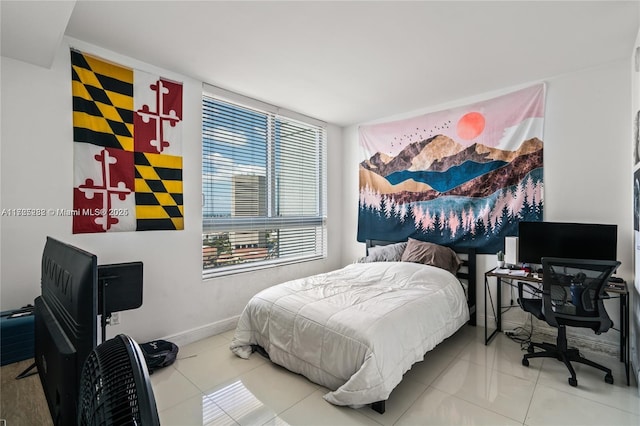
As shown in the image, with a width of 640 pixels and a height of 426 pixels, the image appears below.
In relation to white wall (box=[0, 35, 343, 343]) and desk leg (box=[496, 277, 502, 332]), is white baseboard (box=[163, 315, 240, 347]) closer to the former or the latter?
white wall (box=[0, 35, 343, 343])

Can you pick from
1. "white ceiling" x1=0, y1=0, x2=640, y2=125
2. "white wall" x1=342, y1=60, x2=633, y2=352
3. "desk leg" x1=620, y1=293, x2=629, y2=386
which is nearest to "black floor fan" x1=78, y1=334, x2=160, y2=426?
"white ceiling" x1=0, y1=0, x2=640, y2=125

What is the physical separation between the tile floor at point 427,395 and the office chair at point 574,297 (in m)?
0.17

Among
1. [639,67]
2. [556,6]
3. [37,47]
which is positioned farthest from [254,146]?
[639,67]

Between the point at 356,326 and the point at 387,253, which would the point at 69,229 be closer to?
the point at 356,326

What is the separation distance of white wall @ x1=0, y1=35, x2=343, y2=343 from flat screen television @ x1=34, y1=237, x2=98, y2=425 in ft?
6.56

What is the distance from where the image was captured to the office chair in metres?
2.33

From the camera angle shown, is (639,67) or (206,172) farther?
(206,172)

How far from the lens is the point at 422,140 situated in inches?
159

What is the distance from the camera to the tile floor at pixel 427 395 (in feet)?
6.57

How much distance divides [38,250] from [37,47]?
4.63 feet

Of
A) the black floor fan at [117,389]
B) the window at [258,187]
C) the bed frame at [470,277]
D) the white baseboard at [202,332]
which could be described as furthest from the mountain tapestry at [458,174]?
the black floor fan at [117,389]

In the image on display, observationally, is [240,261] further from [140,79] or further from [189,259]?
[140,79]

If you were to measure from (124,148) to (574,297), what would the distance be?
3.89 m

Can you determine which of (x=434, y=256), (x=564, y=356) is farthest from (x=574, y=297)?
(x=434, y=256)
